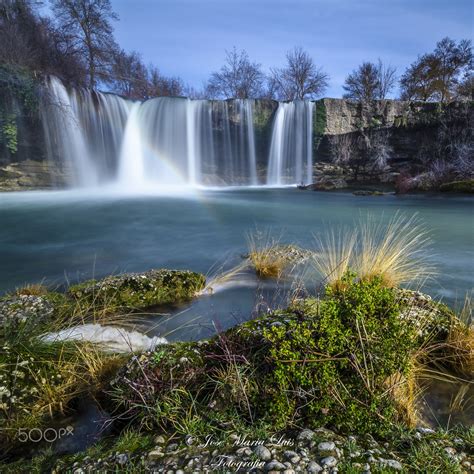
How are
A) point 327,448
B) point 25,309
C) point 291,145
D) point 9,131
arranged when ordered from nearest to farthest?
point 327,448
point 25,309
point 9,131
point 291,145

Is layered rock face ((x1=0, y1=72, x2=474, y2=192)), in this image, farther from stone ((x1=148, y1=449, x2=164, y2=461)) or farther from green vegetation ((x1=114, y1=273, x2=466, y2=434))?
stone ((x1=148, y1=449, x2=164, y2=461))

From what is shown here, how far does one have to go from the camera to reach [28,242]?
7.31 meters

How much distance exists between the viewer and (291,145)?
2252cm

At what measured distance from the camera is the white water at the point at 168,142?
693 inches

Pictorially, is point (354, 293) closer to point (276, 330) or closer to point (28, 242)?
point (276, 330)

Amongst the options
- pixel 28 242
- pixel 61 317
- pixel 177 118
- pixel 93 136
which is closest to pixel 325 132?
pixel 177 118

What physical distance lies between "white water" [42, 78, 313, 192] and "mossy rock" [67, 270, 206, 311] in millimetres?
16618

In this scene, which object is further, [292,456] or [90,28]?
[90,28]

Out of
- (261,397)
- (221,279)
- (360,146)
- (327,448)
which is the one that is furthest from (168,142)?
(327,448)

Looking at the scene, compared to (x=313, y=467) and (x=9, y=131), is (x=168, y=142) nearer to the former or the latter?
(x=9, y=131)

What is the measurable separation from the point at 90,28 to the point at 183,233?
2292 centimetres

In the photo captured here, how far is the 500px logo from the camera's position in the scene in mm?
1751

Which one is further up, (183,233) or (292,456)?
(292,456)

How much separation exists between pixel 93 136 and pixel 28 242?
13182mm
